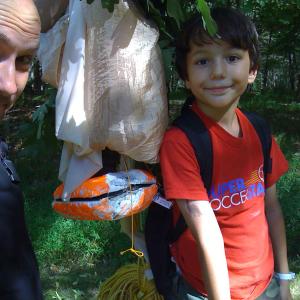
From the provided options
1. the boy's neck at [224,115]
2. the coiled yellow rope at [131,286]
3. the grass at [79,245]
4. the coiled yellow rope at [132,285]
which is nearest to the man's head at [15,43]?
the boy's neck at [224,115]

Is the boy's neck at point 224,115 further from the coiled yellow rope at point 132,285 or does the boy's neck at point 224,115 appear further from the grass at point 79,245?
the grass at point 79,245

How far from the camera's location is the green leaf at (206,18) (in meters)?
1.53

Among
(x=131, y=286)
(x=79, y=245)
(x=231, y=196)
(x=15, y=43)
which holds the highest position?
(x=15, y=43)

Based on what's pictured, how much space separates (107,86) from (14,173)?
0.44 m

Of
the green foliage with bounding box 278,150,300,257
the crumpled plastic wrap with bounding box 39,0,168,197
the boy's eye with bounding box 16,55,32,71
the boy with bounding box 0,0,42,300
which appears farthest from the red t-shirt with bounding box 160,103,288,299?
the green foliage with bounding box 278,150,300,257

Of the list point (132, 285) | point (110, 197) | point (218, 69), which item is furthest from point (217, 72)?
point (132, 285)

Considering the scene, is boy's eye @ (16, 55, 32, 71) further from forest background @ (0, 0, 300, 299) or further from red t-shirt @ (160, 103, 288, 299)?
red t-shirt @ (160, 103, 288, 299)

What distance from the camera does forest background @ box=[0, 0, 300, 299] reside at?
1952 mm

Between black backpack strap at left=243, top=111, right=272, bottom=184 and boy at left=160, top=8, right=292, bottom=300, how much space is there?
0.03 m

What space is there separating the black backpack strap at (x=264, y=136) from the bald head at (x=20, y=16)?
959 mm

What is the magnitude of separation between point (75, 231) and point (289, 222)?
5.59 feet

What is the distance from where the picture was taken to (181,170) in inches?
63.9

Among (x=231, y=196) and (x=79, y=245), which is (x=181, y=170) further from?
(x=79, y=245)

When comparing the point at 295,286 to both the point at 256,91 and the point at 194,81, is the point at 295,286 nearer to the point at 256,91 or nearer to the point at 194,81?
the point at 194,81
